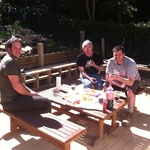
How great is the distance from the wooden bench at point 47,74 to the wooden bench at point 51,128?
7.57 ft

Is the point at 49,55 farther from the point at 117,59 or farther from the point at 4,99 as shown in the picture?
the point at 4,99

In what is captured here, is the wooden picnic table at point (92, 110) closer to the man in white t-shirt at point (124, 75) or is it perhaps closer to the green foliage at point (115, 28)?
the man in white t-shirt at point (124, 75)

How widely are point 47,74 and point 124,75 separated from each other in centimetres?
249

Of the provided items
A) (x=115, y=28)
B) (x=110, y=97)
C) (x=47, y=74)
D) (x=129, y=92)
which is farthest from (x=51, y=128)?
(x=115, y=28)

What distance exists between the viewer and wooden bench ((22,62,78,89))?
5.49 m

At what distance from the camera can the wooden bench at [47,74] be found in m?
5.49

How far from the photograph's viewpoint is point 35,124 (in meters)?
2.85

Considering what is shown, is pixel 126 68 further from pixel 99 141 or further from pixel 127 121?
pixel 99 141

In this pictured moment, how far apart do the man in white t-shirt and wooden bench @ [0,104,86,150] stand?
1.42 meters

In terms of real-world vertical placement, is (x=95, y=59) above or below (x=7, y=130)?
above

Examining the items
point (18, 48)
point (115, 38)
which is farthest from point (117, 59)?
point (115, 38)

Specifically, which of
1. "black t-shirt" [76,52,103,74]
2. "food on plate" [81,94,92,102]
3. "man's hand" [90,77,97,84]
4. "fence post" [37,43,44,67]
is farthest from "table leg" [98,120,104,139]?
"fence post" [37,43,44,67]

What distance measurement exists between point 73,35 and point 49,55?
234 centimetres

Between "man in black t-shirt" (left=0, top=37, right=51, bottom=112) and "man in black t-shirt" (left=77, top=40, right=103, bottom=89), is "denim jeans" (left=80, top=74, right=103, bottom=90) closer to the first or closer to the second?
"man in black t-shirt" (left=77, top=40, right=103, bottom=89)
